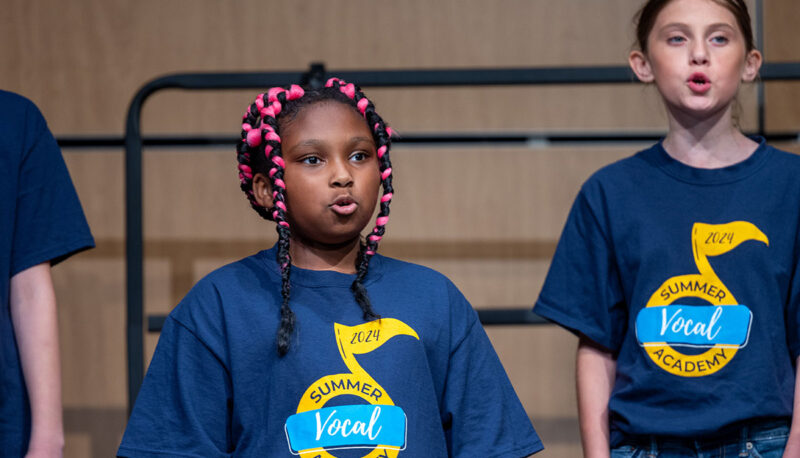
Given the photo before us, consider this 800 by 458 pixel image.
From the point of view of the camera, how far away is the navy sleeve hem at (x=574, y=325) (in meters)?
1.09

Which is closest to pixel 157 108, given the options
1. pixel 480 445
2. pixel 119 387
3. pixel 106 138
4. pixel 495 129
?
pixel 106 138

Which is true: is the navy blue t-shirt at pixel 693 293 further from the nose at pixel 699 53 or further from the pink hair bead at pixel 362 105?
the pink hair bead at pixel 362 105

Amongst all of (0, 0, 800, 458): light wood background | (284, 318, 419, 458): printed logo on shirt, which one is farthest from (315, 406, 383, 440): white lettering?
(0, 0, 800, 458): light wood background

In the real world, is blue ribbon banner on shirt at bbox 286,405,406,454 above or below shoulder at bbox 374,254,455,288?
below

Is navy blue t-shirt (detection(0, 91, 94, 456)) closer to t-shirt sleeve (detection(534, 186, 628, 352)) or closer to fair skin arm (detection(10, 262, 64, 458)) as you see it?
fair skin arm (detection(10, 262, 64, 458))

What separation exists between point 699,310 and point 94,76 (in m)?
1.45

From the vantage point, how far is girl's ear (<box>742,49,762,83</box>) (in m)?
1.13

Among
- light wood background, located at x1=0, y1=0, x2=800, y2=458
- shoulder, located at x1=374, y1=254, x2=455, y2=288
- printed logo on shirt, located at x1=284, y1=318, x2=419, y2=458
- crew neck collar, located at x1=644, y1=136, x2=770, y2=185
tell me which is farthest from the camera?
light wood background, located at x1=0, y1=0, x2=800, y2=458

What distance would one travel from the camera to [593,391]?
1100 mm

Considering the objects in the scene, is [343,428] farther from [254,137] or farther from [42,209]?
[42,209]

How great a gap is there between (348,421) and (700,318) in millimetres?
443

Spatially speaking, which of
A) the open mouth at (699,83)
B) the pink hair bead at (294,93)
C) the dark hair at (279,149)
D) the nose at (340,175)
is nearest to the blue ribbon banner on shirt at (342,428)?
the dark hair at (279,149)

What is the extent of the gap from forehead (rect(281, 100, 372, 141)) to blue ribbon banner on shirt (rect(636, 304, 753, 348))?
1.33 feet

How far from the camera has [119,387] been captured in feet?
6.33
